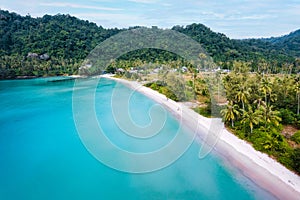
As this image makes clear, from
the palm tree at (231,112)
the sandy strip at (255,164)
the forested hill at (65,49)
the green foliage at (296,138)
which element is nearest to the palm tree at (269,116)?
the green foliage at (296,138)

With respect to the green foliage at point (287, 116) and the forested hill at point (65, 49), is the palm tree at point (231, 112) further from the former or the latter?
the forested hill at point (65, 49)

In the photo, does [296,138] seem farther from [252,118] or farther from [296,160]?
[296,160]

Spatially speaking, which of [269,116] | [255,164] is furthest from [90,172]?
[269,116]

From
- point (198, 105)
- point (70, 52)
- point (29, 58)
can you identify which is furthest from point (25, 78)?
point (198, 105)

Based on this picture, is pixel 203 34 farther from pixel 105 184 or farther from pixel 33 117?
pixel 105 184

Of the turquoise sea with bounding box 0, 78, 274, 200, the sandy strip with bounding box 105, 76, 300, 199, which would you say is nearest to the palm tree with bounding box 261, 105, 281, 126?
the sandy strip with bounding box 105, 76, 300, 199

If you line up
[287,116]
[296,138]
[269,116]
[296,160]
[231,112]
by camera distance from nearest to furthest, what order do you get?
[296,160] < [296,138] < [269,116] < [231,112] < [287,116]
